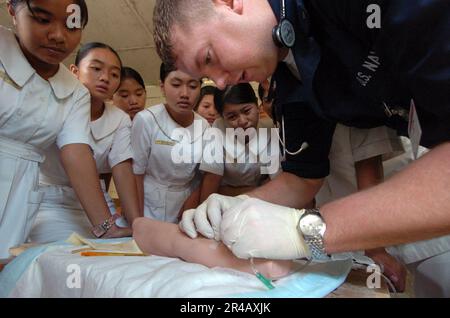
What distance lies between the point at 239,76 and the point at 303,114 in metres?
0.29

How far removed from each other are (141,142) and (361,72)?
1.36 m

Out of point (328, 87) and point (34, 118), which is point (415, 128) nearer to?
point (328, 87)

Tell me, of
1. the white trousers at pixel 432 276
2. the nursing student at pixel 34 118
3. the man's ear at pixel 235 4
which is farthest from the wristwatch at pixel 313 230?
the nursing student at pixel 34 118

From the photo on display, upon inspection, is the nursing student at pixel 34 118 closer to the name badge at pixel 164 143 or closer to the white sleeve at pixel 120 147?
the white sleeve at pixel 120 147

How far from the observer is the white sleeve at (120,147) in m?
1.84

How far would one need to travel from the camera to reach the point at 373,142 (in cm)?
120

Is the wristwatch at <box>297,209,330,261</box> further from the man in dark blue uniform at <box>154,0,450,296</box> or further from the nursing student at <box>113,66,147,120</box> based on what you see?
the nursing student at <box>113,66,147,120</box>

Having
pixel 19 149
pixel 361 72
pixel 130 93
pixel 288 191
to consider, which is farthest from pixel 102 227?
pixel 130 93

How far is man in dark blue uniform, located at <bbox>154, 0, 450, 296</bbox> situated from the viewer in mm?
613

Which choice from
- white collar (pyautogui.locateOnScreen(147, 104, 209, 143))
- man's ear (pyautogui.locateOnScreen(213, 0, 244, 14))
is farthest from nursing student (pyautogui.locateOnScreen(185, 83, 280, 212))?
man's ear (pyautogui.locateOnScreen(213, 0, 244, 14))

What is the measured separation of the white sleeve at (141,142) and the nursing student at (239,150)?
Result: 1.03 feet

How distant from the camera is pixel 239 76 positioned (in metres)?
0.94
